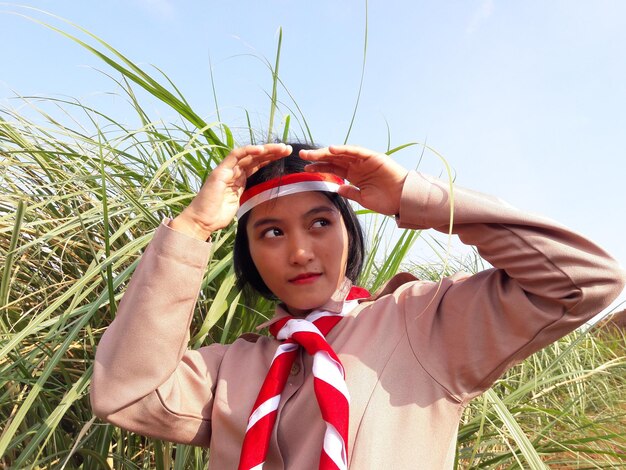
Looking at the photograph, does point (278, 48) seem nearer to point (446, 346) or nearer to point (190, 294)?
point (190, 294)

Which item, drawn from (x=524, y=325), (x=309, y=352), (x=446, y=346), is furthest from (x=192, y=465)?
(x=524, y=325)

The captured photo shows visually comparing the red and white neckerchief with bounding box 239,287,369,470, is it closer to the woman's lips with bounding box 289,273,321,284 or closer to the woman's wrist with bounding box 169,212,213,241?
the woman's lips with bounding box 289,273,321,284

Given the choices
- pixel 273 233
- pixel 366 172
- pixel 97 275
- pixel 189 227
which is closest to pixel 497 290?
pixel 366 172

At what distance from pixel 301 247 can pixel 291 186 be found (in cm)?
12

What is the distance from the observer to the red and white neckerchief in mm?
859

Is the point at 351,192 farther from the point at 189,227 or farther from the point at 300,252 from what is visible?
the point at 189,227

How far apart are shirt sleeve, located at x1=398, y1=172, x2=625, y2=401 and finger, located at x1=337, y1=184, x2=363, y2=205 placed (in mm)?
97

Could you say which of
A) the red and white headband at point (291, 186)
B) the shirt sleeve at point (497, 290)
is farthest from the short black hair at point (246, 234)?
the shirt sleeve at point (497, 290)

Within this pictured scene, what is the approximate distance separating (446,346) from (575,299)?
0.20 m

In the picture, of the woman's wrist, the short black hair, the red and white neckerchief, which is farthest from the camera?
the short black hair

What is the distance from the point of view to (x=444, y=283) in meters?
1.00

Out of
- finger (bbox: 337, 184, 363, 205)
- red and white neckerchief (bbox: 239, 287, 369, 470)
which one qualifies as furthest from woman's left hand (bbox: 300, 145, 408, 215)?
red and white neckerchief (bbox: 239, 287, 369, 470)

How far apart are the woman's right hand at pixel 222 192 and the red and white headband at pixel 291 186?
0.04m

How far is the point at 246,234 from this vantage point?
1201 mm
